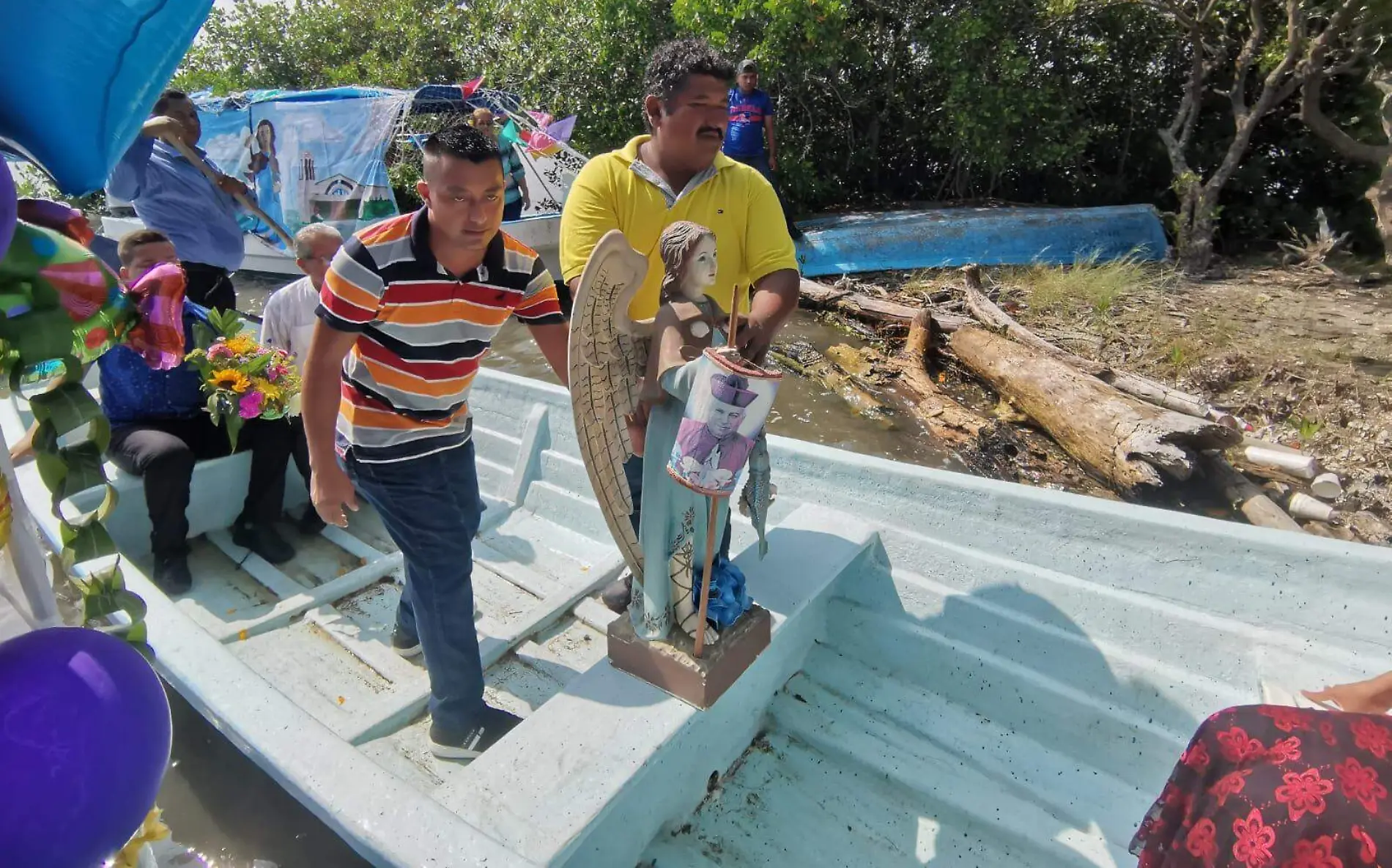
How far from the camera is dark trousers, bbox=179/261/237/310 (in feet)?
12.5

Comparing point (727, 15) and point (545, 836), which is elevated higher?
point (727, 15)

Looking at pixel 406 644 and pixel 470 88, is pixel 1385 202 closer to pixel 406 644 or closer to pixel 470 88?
pixel 406 644

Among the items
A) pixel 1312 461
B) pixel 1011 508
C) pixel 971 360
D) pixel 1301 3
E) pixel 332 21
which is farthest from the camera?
pixel 332 21

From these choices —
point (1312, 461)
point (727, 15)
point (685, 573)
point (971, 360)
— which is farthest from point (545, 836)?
point (727, 15)

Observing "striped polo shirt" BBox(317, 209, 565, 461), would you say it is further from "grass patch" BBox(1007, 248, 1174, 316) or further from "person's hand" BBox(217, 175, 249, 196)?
"grass patch" BBox(1007, 248, 1174, 316)

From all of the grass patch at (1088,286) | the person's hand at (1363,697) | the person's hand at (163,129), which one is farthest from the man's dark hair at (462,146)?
the grass patch at (1088,286)

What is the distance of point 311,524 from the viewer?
3412mm

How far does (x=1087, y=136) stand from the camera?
28.0 feet

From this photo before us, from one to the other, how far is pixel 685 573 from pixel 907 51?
31.7ft

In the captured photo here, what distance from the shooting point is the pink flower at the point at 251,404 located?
286 centimetres

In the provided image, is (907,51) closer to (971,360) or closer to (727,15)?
(727,15)

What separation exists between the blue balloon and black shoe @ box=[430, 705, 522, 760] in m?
1.66

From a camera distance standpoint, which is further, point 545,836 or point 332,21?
point 332,21

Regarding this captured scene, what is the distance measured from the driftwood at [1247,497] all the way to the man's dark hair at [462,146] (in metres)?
3.87
